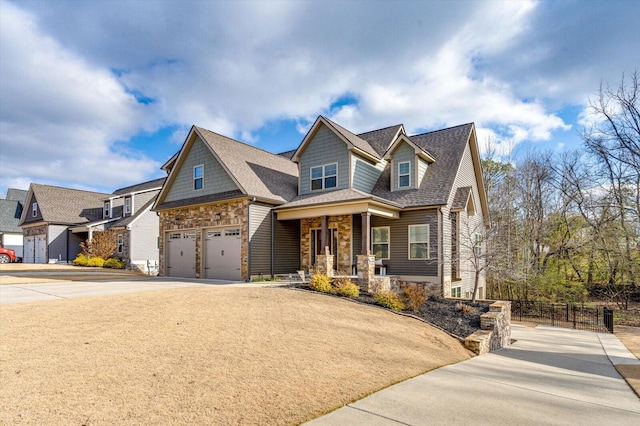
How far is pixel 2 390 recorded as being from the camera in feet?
13.0

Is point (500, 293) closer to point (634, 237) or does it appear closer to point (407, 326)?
point (634, 237)

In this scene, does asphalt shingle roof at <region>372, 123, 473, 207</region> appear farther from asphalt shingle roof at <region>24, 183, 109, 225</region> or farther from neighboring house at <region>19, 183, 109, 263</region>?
asphalt shingle roof at <region>24, 183, 109, 225</region>

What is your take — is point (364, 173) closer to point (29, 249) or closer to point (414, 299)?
point (414, 299)

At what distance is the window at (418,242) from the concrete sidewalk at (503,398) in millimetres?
7097

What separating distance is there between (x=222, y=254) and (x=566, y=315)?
53.9 feet

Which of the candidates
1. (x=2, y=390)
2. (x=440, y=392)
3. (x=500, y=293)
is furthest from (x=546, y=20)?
(x=500, y=293)

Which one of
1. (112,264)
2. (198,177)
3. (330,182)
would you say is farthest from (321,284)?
(112,264)

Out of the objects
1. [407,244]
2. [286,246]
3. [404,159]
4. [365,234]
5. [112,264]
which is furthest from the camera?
[112,264]

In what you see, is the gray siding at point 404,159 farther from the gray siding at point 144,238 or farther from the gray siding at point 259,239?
the gray siding at point 144,238

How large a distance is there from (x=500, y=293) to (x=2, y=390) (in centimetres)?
2491

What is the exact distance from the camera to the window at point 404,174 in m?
16.8

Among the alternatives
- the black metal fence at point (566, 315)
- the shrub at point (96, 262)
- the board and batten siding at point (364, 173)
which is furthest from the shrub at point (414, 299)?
the shrub at point (96, 262)

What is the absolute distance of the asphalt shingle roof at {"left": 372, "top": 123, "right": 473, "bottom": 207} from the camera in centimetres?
1561

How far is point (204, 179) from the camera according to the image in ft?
58.5
